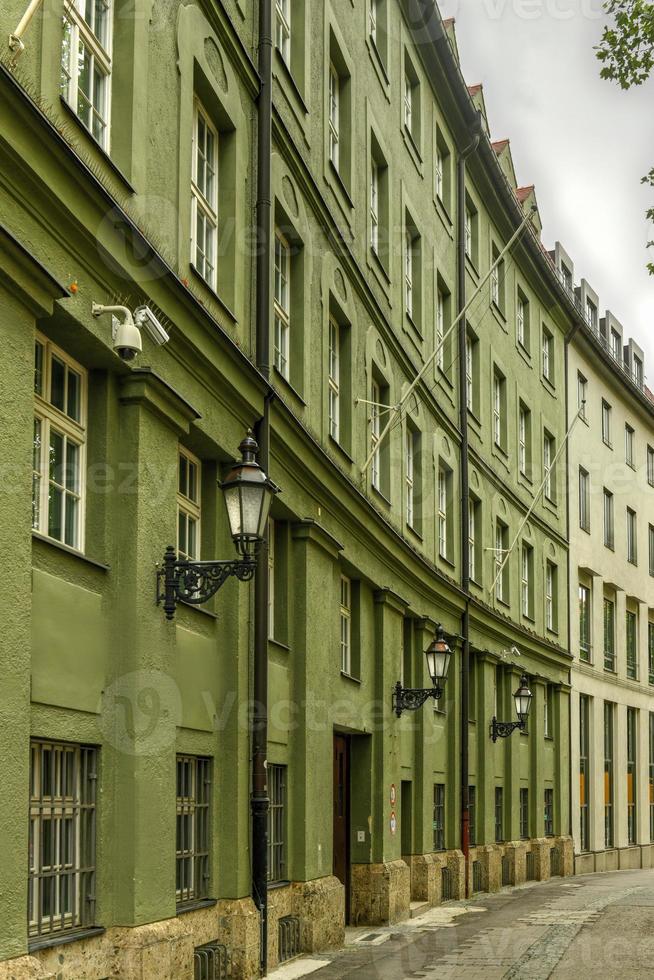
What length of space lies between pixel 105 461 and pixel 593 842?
1294 inches

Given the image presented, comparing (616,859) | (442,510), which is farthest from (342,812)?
(616,859)

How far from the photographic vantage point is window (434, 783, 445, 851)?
2586cm

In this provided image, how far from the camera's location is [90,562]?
1059 cm

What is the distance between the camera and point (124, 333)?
10117 millimetres

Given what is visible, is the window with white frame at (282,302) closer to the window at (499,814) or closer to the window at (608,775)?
the window at (499,814)

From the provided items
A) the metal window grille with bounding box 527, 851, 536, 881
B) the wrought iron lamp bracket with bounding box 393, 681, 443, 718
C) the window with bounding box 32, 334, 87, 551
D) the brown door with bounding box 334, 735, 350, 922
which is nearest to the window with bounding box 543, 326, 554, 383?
the metal window grille with bounding box 527, 851, 536, 881

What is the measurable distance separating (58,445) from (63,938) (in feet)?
11.5

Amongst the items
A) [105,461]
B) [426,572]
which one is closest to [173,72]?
[105,461]

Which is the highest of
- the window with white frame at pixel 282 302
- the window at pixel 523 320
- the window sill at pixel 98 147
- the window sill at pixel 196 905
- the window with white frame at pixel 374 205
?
the window at pixel 523 320

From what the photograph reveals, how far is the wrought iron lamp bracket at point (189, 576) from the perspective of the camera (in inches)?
450

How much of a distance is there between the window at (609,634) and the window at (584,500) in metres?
3.56

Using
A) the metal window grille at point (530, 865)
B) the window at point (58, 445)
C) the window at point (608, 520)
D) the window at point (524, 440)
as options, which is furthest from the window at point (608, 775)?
the window at point (58, 445)

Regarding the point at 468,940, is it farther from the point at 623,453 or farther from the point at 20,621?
the point at 623,453

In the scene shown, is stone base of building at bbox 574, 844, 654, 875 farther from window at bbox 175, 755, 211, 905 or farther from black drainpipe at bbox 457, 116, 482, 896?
window at bbox 175, 755, 211, 905
